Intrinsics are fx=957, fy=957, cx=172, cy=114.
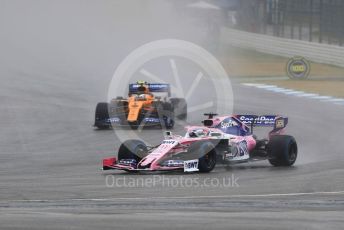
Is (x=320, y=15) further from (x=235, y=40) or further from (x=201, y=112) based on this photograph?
(x=201, y=112)

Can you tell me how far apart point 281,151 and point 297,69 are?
2326cm

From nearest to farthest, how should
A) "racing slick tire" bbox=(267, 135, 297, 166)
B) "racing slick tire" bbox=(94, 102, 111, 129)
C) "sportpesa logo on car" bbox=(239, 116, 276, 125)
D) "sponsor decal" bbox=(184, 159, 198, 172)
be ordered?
"sponsor decal" bbox=(184, 159, 198, 172) < "racing slick tire" bbox=(267, 135, 297, 166) < "sportpesa logo on car" bbox=(239, 116, 276, 125) < "racing slick tire" bbox=(94, 102, 111, 129)

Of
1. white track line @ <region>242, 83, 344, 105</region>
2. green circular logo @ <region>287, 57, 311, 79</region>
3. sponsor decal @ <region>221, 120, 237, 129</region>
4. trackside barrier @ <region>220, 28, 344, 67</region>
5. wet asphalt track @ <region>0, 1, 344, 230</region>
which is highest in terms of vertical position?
trackside barrier @ <region>220, 28, 344, 67</region>

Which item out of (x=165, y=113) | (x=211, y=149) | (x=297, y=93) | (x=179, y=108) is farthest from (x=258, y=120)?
(x=297, y=93)

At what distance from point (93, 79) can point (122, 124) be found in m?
15.7

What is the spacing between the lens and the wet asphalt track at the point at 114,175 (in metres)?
10.4

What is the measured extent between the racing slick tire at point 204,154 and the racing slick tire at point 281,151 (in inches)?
61.6

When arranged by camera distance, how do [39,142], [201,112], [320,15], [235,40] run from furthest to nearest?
1. [235,40]
2. [320,15]
3. [201,112]
4. [39,142]

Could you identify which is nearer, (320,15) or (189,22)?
(320,15)

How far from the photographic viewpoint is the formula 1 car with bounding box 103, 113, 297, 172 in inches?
594

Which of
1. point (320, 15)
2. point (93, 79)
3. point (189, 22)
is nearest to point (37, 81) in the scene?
point (93, 79)

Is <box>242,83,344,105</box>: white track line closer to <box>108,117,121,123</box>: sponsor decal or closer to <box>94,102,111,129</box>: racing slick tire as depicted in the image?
<box>108,117,121,123</box>: sponsor decal

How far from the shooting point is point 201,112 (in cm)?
2748

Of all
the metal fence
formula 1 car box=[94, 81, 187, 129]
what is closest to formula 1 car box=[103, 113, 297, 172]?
formula 1 car box=[94, 81, 187, 129]
